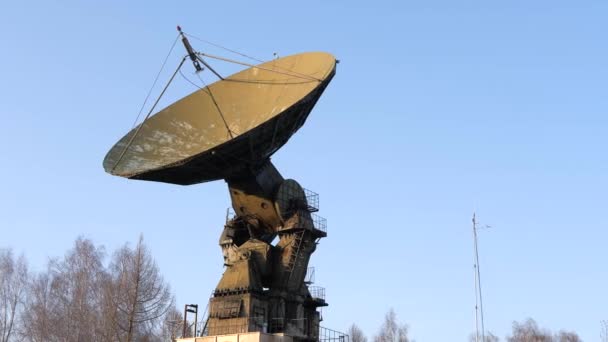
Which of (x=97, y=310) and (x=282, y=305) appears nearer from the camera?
(x=282, y=305)

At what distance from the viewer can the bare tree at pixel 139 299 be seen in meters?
38.8

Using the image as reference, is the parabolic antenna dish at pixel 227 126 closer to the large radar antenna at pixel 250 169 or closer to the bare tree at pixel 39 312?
the large radar antenna at pixel 250 169

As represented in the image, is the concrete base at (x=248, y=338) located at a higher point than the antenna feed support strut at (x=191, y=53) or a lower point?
lower

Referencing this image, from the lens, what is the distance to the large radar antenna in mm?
28359

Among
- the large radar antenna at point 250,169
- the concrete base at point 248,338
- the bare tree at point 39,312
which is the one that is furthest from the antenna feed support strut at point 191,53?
the bare tree at point 39,312

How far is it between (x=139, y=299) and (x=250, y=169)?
48.4 ft

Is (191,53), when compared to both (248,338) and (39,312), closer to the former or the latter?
(248,338)

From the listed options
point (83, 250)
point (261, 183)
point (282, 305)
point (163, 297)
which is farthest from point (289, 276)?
point (83, 250)

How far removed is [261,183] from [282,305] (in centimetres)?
562

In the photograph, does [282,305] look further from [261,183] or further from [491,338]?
[491,338]

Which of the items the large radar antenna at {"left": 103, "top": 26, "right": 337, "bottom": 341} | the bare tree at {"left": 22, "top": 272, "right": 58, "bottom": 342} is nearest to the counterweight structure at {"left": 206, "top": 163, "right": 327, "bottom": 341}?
the large radar antenna at {"left": 103, "top": 26, "right": 337, "bottom": 341}

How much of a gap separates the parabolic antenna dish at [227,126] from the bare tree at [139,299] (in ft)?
35.9

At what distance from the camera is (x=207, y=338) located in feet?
97.5

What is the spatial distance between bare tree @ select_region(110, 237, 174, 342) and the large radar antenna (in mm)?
9672
